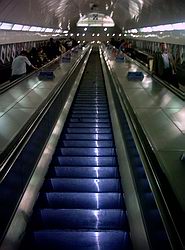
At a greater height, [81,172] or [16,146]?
[16,146]

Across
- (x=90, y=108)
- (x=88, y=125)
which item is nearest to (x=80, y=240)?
(x=88, y=125)

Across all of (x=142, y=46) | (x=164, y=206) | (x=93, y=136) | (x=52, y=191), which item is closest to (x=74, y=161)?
(x=52, y=191)

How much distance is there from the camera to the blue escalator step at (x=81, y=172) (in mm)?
5523

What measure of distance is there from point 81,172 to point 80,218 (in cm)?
135

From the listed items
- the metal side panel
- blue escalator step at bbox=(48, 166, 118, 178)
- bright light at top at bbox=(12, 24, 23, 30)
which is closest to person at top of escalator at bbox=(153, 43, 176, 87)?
the metal side panel

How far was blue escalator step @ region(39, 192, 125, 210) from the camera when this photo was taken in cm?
465

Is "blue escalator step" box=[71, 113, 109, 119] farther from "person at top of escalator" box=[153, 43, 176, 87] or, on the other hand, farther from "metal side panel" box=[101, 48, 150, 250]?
"person at top of escalator" box=[153, 43, 176, 87]

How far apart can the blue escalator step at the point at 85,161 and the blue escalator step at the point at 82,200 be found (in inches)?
50.4

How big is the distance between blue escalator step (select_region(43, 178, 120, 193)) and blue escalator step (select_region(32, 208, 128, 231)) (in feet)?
2.53

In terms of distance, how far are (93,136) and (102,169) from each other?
6.30 ft

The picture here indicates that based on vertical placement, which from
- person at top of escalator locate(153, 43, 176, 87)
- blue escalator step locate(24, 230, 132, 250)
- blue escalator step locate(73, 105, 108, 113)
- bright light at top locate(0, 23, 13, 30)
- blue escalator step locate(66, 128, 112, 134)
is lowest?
blue escalator step locate(24, 230, 132, 250)

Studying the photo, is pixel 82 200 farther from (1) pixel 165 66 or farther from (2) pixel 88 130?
(1) pixel 165 66

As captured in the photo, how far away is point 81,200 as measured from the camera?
4672 millimetres

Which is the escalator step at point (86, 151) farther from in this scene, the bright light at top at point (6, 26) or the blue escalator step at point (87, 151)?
the bright light at top at point (6, 26)
